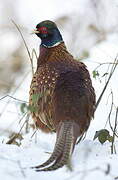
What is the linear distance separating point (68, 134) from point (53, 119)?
24.6 inches

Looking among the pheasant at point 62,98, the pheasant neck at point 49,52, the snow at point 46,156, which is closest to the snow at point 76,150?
the snow at point 46,156

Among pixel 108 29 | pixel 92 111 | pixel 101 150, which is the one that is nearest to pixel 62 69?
pixel 92 111

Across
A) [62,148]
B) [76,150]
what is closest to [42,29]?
[76,150]

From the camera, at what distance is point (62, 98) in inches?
190

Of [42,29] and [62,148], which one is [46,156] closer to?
[62,148]

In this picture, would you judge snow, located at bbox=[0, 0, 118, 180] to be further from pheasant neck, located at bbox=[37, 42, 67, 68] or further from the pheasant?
pheasant neck, located at bbox=[37, 42, 67, 68]

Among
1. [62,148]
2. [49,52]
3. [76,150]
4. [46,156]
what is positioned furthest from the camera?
[49,52]

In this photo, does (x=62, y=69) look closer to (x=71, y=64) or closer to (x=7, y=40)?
(x=71, y=64)

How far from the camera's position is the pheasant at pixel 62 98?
4465 mm

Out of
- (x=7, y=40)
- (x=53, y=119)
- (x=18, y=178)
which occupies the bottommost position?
(x=18, y=178)

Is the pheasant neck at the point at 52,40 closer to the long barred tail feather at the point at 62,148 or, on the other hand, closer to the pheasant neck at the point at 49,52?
the pheasant neck at the point at 49,52

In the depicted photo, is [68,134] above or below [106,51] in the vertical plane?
below

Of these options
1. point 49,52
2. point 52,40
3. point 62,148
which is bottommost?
point 62,148

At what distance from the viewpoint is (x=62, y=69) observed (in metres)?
5.22
